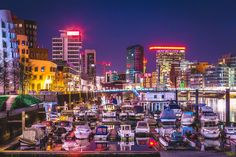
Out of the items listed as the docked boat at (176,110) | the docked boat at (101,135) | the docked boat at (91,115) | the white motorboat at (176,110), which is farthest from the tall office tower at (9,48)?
the docked boat at (101,135)

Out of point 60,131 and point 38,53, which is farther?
point 38,53

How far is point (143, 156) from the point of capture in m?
33.8

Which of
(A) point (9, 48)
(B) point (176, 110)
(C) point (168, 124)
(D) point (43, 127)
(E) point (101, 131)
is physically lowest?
(C) point (168, 124)

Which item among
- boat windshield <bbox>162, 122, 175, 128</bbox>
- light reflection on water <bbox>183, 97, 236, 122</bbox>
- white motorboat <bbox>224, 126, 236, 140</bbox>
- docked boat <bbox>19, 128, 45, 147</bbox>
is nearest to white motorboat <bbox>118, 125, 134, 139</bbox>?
docked boat <bbox>19, 128, 45, 147</bbox>

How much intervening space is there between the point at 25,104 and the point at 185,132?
29.7 metres

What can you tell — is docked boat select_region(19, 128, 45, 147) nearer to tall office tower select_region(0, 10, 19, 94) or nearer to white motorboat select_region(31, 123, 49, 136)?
white motorboat select_region(31, 123, 49, 136)

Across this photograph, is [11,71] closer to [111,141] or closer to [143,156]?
[111,141]

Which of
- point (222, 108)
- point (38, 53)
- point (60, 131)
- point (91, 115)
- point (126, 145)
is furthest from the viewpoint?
point (38, 53)

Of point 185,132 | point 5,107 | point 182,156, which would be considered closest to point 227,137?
point 185,132

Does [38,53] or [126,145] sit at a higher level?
[38,53]

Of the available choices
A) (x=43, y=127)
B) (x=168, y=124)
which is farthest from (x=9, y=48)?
(x=43, y=127)

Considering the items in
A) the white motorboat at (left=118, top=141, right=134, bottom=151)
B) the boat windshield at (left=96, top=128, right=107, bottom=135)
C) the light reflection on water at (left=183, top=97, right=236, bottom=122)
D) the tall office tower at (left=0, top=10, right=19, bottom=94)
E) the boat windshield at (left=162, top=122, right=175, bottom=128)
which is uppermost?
the tall office tower at (left=0, top=10, right=19, bottom=94)

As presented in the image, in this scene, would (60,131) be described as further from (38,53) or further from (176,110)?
(38,53)

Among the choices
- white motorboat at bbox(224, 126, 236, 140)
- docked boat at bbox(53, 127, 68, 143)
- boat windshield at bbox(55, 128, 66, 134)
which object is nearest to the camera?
white motorboat at bbox(224, 126, 236, 140)
